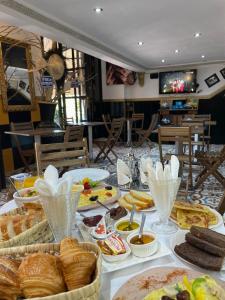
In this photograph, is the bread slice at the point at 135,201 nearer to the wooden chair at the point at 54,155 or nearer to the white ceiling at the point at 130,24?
the wooden chair at the point at 54,155

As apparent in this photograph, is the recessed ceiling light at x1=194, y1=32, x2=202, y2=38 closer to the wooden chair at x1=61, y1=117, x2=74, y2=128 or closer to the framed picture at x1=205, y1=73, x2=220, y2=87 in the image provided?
the framed picture at x1=205, y1=73, x2=220, y2=87

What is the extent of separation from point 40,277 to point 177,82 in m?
8.47

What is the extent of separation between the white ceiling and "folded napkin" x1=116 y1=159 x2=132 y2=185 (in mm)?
2774

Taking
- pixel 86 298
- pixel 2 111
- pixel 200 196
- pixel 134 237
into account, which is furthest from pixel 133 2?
pixel 86 298

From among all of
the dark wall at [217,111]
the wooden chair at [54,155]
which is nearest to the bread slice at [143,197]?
the wooden chair at [54,155]

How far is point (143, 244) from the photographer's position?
31.6 inches

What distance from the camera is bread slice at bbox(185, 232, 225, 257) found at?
735 millimetres

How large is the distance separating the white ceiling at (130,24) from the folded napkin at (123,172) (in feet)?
9.10

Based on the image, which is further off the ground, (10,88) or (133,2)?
(133,2)

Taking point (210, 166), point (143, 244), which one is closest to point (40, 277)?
point (143, 244)

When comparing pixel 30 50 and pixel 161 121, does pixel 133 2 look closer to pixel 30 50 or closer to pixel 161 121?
pixel 30 50

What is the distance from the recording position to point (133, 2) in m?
3.38

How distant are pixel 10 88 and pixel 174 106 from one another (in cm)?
530

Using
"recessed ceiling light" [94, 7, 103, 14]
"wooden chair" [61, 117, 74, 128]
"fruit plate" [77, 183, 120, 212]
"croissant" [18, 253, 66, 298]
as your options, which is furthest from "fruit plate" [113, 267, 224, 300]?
"wooden chair" [61, 117, 74, 128]
